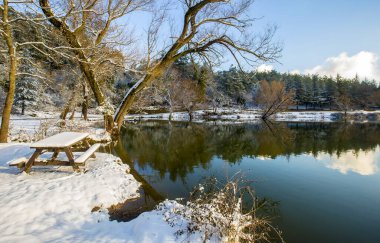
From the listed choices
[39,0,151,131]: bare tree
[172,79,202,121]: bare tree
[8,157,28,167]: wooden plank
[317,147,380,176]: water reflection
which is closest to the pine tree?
[172,79,202,121]: bare tree

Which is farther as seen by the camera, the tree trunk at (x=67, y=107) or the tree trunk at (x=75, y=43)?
the tree trunk at (x=67, y=107)

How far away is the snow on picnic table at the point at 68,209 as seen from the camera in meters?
3.94

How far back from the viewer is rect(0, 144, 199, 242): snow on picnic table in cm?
394

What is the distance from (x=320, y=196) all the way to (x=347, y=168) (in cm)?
454

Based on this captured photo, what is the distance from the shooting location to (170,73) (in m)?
45.0

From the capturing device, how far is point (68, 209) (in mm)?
4836

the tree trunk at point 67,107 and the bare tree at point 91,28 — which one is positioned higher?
the bare tree at point 91,28

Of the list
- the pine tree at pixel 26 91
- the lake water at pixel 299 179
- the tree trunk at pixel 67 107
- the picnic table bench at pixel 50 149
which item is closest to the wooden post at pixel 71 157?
the picnic table bench at pixel 50 149

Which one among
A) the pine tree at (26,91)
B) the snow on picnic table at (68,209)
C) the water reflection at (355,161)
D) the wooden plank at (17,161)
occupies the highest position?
the pine tree at (26,91)

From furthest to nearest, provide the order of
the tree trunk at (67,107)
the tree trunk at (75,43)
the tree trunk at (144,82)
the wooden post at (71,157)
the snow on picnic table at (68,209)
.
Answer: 1. the tree trunk at (67,107)
2. the tree trunk at (144,82)
3. the tree trunk at (75,43)
4. the wooden post at (71,157)
5. the snow on picnic table at (68,209)

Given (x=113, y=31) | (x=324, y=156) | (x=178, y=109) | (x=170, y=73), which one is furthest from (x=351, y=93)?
(x=113, y=31)

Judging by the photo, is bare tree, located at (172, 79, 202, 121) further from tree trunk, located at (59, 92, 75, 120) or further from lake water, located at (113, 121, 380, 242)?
lake water, located at (113, 121, 380, 242)

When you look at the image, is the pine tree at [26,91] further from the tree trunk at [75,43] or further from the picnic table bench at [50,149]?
the picnic table bench at [50,149]

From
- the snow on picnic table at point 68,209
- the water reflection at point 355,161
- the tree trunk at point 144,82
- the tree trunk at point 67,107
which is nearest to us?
the snow on picnic table at point 68,209
